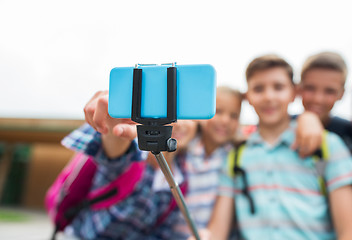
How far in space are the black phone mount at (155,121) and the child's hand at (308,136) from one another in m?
0.61

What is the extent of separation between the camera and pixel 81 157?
34.0 inches

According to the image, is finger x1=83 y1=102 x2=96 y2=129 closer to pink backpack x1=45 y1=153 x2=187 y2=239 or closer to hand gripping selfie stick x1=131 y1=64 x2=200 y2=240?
hand gripping selfie stick x1=131 y1=64 x2=200 y2=240

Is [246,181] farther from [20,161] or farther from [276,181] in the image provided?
[20,161]

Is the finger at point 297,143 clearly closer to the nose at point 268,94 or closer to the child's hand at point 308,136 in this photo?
the child's hand at point 308,136

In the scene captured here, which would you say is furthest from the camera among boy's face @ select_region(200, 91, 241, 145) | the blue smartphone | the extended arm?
boy's face @ select_region(200, 91, 241, 145)

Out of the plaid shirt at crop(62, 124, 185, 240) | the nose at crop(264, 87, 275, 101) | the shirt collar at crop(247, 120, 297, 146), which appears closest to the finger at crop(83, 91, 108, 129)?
the plaid shirt at crop(62, 124, 185, 240)

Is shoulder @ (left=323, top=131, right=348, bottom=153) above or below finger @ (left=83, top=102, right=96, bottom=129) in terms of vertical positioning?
below

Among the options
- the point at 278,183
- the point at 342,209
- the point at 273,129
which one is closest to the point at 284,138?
the point at 273,129

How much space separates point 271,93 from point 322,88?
Answer: 21cm

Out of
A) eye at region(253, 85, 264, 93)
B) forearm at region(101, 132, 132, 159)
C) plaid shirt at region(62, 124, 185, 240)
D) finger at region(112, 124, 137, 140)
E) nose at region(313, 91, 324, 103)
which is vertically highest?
finger at region(112, 124, 137, 140)

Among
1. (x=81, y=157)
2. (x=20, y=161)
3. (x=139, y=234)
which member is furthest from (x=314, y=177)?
(x=20, y=161)

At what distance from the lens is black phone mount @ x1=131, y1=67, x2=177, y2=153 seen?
1.08 feet

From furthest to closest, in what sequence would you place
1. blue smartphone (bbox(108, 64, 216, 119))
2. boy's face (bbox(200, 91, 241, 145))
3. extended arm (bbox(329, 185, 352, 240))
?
boy's face (bbox(200, 91, 241, 145)) → extended arm (bbox(329, 185, 352, 240)) → blue smartphone (bbox(108, 64, 216, 119))

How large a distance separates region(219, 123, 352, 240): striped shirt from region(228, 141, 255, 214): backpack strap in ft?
0.04
